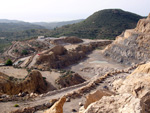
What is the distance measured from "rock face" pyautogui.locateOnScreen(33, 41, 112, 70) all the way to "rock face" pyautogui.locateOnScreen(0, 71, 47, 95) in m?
11.1

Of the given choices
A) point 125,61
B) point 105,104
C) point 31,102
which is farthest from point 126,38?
point 105,104

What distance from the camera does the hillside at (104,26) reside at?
75.4m

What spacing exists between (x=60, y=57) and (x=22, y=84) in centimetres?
2351

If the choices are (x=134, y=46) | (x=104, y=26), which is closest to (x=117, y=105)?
(x=134, y=46)

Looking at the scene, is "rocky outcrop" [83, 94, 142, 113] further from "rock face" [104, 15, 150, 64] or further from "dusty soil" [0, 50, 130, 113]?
"rock face" [104, 15, 150, 64]

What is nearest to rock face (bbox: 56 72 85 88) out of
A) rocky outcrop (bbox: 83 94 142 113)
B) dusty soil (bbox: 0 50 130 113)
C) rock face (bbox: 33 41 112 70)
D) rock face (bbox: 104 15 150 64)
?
dusty soil (bbox: 0 50 130 113)

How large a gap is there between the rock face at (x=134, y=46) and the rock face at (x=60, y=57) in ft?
34.7

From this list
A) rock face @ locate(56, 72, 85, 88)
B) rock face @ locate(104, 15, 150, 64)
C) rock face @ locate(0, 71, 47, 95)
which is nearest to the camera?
rock face @ locate(0, 71, 47, 95)

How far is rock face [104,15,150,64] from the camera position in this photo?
36781 mm

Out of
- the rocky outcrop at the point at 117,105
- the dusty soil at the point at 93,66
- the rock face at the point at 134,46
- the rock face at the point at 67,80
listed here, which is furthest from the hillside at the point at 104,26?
the rocky outcrop at the point at 117,105

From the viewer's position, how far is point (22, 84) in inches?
712

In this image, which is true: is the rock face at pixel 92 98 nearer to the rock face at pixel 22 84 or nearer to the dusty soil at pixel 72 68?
the dusty soil at pixel 72 68

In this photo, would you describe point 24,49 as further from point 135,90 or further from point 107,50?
point 135,90

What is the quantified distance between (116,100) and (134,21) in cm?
9770
